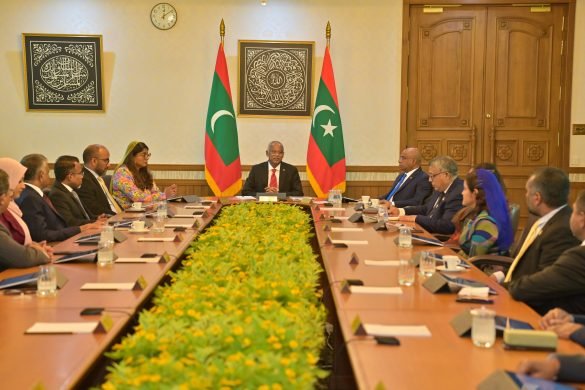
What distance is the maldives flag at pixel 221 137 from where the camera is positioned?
8023mm

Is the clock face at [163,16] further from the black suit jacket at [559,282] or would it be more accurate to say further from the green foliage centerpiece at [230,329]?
the black suit jacket at [559,282]

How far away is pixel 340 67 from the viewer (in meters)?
8.30

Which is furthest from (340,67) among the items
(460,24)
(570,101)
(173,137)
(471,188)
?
(471,188)

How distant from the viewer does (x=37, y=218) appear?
4848 mm

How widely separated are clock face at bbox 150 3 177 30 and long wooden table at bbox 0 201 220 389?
15.9 ft

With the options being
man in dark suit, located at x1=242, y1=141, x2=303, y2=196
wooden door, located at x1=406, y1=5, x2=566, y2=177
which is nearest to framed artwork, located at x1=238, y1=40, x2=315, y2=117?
man in dark suit, located at x1=242, y1=141, x2=303, y2=196

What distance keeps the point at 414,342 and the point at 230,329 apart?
60cm

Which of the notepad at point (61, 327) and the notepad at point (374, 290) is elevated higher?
the notepad at point (61, 327)

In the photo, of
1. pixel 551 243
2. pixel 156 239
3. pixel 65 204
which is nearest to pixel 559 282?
pixel 551 243

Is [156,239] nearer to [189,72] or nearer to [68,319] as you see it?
[68,319]

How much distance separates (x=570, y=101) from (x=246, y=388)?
7.57 metres

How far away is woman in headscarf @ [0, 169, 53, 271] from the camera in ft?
11.3

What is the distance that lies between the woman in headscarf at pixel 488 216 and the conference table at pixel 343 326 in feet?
1.57

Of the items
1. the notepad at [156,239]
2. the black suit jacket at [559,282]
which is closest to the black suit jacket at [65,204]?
the notepad at [156,239]
